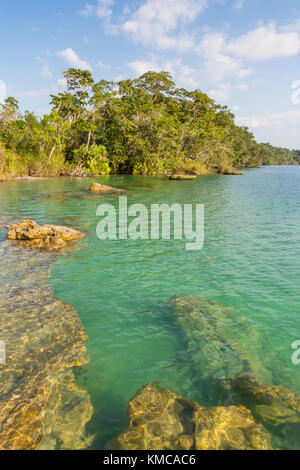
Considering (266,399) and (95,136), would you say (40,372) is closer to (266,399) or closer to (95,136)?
(266,399)

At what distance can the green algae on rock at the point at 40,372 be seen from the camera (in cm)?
296

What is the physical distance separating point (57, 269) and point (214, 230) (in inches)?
271

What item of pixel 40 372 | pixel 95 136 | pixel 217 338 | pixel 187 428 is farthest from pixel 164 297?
pixel 95 136

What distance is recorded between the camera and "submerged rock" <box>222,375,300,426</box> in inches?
126

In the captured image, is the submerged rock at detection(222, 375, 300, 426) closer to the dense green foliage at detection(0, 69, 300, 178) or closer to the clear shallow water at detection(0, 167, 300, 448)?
the clear shallow water at detection(0, 167, 300, 448)

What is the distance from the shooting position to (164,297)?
6059mm

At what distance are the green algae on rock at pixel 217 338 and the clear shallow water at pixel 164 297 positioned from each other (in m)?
0.08

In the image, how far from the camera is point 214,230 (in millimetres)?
11859

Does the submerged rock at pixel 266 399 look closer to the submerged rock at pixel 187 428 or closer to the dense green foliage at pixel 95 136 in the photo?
the submerged rock at pixel 187 428

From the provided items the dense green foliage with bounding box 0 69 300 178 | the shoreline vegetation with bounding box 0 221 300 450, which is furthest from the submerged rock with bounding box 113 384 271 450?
the dense green foliage with bounding box 0 69 300 178

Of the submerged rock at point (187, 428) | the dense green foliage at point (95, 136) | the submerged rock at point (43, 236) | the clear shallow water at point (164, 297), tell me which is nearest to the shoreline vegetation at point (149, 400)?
the submerged rock at point (187, 428)

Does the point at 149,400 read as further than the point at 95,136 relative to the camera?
No

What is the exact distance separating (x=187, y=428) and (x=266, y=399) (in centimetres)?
112
